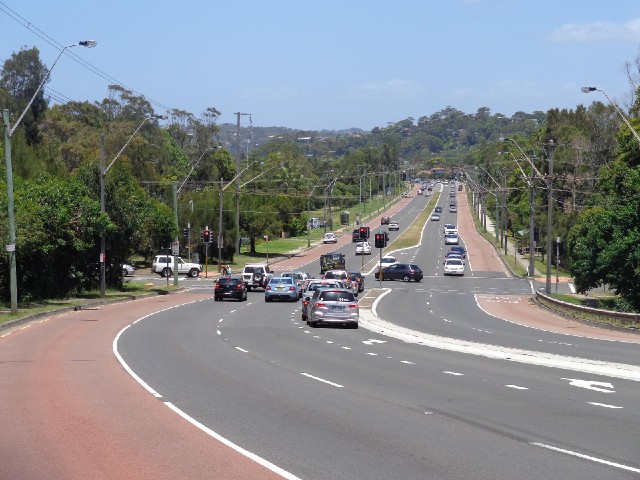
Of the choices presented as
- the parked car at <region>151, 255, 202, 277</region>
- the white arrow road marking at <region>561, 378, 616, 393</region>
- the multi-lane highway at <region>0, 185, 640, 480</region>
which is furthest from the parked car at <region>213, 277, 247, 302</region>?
the white arrow road marking at <region>561, 378, 616, 393</region>

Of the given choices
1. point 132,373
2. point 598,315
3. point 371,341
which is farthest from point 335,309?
point 132,373

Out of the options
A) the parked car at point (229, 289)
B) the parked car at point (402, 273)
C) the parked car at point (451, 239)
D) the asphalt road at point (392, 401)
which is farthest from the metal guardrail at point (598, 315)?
the parked car at point (451, 239)

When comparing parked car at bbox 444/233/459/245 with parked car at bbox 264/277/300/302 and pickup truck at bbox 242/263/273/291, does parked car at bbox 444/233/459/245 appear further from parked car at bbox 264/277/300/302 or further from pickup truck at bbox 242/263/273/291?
parked car at bbox 264/277/300/302

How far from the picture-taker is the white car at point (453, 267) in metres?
83.6

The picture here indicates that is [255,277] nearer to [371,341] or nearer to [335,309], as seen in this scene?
[335,309]

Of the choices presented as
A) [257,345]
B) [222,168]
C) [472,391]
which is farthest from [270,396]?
[222,168]

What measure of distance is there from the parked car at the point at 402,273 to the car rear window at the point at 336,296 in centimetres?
4069

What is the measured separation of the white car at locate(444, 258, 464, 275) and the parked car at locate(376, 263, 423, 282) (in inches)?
253

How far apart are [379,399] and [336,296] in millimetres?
19966

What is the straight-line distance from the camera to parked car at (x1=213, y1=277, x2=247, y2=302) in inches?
2126

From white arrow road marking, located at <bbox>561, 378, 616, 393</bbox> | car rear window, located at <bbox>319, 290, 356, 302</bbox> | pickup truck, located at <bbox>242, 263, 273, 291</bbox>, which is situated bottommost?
pickup truck, located at <bbox>242, 263, 273, 291</bbox>

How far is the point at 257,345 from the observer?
1115 inches

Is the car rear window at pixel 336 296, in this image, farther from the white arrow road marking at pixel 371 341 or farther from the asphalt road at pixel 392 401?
the white arrow road marking at pixel 371 341

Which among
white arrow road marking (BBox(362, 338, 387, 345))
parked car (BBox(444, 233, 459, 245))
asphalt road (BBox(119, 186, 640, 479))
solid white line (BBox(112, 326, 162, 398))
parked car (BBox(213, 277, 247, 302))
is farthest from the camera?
parked car (BBox(444, 233, 459, 245))
